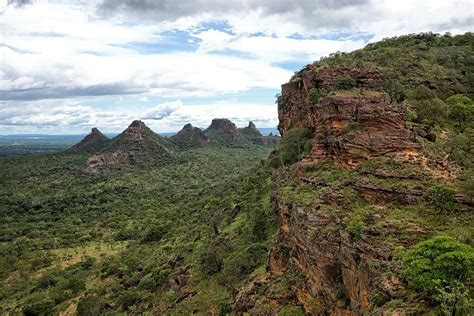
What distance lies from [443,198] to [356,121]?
39.7ft

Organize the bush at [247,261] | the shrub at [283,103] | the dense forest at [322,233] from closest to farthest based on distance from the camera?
1. the dense forest at [322,233]
2. the bush at [247,261]
3. the shrub at [283,103]

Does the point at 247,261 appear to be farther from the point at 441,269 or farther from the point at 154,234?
the point at 154,234

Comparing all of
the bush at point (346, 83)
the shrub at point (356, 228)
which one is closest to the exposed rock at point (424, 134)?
the bush at point (346, 83)

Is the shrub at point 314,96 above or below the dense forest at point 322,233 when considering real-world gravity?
above

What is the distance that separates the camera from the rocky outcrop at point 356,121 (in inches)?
1316

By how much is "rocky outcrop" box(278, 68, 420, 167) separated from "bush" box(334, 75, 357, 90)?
1.89 feet

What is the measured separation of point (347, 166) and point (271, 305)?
1339cm

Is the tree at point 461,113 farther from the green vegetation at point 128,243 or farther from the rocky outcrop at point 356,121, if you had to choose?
the green vegetation at point 128,243

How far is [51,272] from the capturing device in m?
79.1

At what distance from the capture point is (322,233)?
29.9 m

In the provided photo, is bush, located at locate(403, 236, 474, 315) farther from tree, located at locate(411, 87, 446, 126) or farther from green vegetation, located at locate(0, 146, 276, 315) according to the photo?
green vegetation, located at locate(0, 146, 276, 315)

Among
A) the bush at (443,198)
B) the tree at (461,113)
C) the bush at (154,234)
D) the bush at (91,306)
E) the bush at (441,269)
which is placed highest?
the tree at (461,113)

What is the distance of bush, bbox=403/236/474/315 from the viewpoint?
19688 millimetres

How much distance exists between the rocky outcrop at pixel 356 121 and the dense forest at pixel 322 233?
0.62 feet
